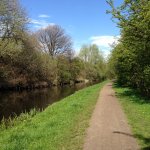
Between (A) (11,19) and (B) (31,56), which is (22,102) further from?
(B) (31,56)

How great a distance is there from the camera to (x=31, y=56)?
5641cm

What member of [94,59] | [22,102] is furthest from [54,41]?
[22,102]

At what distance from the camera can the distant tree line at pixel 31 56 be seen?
44.5 metres

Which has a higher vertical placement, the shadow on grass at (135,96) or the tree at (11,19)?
the tree at (11,19)

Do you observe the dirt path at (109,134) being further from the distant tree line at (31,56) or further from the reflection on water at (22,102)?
the distant tree line at (31,56)

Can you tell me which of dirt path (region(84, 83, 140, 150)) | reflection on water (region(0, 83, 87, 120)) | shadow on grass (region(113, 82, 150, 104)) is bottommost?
reflection on water (region(0, 83, 87, 120))

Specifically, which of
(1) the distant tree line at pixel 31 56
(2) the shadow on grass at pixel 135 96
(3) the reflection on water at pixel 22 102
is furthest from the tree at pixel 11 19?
(2) the shadow on grass at pixel 135 96

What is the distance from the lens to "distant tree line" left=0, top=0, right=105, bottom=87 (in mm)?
44500

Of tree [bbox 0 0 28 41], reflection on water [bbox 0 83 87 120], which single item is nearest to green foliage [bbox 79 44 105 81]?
tree [bbox 0 0 28 41]

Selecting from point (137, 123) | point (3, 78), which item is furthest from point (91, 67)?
point (137, 123)

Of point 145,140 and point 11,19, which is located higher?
→ point 11,19

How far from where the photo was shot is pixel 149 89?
2609 centimetres

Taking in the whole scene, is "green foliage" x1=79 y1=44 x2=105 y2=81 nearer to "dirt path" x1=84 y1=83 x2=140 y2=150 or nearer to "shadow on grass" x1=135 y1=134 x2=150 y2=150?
"dirt path" x1=84 y1=83 x2=140 y2=150

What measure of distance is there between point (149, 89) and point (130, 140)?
625 inches
